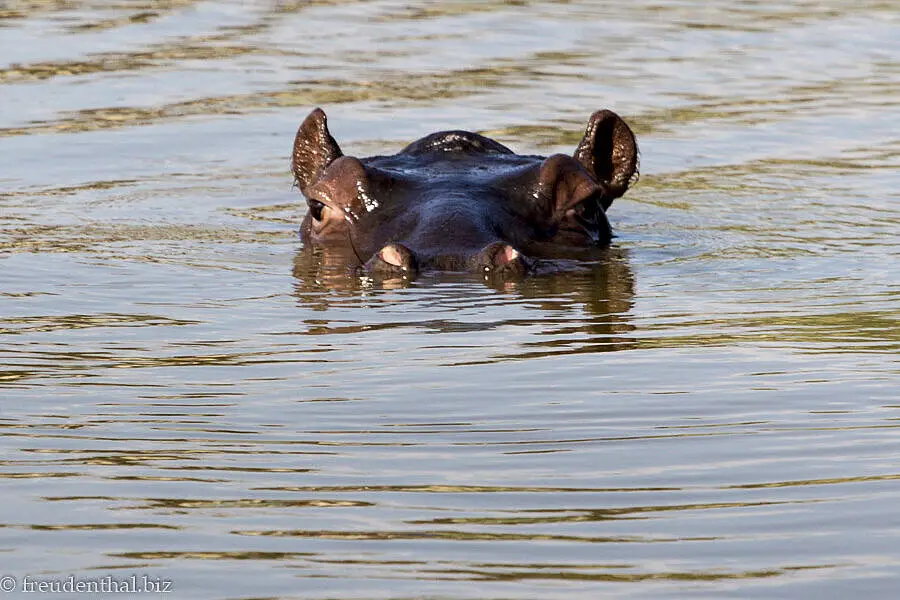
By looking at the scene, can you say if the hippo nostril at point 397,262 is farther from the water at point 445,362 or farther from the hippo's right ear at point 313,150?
the hippo's right ear at point 313,150

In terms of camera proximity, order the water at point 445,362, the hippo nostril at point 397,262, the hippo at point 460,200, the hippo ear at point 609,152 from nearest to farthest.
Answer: the water at point 445,362
the hippo nostril at point 397,262
the hippo at point 460,200
the hippo ear at point 609,152

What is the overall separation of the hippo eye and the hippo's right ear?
35 centimetres

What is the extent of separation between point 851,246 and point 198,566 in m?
5.77

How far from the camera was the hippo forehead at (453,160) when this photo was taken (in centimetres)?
862

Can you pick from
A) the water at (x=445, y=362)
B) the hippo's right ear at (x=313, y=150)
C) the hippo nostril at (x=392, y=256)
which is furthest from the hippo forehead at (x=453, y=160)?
the hippo nostril at (x=392, y=256)

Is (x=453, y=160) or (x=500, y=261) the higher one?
(x=453, y=160)

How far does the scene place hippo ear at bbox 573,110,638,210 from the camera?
30.0 ft

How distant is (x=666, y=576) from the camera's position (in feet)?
11.8

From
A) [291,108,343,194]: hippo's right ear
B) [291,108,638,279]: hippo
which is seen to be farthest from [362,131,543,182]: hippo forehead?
[291,108,343,194]: hippo's right ear

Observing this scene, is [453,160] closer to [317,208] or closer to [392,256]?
[317,208]

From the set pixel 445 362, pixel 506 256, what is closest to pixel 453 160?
pixel 506 256

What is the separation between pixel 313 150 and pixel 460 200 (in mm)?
1496

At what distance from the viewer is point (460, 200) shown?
26.4 feet

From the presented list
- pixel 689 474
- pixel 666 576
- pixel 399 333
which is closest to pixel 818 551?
pixel 666 576
